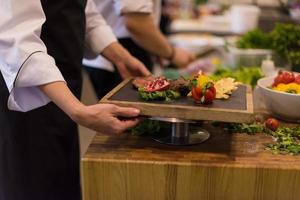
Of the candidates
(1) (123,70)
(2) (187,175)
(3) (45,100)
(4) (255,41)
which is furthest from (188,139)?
(4) (255,41)

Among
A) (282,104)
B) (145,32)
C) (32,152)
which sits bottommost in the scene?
(32,152)

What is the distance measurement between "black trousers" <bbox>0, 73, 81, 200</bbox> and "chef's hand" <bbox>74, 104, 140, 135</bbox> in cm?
22

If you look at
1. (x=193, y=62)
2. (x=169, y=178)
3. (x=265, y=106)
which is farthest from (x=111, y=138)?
(x=193, y=62)

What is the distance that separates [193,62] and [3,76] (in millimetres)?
1179

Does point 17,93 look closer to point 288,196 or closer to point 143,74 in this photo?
point 143,74

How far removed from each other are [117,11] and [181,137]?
2.40 ft

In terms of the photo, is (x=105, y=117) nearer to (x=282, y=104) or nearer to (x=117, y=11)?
(x=282, y=104)

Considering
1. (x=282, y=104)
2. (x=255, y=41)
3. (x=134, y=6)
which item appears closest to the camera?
(x=282, y=104)

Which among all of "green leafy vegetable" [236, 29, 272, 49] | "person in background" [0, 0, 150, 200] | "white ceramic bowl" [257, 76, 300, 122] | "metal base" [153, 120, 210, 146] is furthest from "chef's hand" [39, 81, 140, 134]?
"green leafy vegetable" [236, 29, 272, 49]

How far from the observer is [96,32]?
133 cm

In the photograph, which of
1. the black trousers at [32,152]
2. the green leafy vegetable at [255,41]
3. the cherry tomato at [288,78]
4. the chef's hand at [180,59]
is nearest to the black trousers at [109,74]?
the chef's hand at [180,59]

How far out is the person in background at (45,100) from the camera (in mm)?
889

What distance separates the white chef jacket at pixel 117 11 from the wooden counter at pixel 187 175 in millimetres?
717

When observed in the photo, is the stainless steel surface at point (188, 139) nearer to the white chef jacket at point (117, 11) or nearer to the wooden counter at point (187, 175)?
the wooden counter at point (187, 175)
